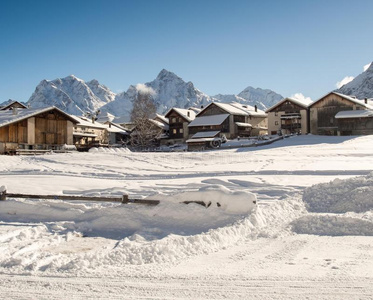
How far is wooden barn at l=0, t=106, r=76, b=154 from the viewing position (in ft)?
120

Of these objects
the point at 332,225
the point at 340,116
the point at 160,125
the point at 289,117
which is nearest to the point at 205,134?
the point at 160,125

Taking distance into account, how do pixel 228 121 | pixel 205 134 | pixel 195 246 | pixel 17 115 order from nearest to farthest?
pixel 195 246
pixel 17 115
pixel 205 134
pixel 228 121

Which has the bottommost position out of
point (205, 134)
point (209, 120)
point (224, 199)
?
point (224, 199)

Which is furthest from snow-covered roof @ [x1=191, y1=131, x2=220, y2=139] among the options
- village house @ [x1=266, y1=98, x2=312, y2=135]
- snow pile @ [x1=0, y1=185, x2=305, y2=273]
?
snow pile @ [x1=0, y1=185, x2=305, y2=273]

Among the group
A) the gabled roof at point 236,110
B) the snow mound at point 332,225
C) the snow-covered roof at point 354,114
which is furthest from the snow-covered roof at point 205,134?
the snow mound at point 332,225

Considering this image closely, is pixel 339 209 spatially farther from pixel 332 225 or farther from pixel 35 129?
pixel 35 129

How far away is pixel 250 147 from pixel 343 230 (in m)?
32.3

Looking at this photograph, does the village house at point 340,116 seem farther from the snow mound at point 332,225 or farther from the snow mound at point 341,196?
the snow mound at point 332,225

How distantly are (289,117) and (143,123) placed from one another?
24.5 metres

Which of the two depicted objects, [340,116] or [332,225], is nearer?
[332,225]

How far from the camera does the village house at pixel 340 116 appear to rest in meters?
49.9

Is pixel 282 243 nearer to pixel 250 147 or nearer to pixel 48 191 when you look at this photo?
pixel 48 191

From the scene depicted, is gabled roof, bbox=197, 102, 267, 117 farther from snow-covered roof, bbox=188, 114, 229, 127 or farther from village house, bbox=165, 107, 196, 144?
village house, bbox=165, 107, 196, 144

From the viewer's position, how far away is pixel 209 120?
61.9m
